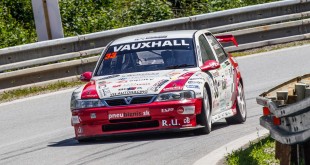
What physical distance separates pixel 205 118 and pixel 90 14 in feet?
38.5

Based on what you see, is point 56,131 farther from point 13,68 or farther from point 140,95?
point 13,68

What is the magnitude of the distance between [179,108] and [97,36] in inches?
322

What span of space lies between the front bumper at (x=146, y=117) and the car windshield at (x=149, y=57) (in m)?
1.04

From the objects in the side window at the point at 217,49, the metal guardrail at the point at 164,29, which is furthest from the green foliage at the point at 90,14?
the side window at the point at 217,49

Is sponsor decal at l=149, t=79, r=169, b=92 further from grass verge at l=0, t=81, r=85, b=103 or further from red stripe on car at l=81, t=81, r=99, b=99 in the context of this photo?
grass verge at l=0, t=81, r=85, b=103

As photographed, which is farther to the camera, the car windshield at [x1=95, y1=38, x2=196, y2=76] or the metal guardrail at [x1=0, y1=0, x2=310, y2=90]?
the metal guardrail at [x1=0, y1=0, x2=310, y2=90]

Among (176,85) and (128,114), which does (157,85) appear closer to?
(176,85)

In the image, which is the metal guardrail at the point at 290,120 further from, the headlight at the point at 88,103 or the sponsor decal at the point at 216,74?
the sponsor decal at the point at 216,74

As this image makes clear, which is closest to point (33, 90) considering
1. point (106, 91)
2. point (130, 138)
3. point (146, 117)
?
point (130, 138)

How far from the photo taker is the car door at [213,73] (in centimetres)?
1325

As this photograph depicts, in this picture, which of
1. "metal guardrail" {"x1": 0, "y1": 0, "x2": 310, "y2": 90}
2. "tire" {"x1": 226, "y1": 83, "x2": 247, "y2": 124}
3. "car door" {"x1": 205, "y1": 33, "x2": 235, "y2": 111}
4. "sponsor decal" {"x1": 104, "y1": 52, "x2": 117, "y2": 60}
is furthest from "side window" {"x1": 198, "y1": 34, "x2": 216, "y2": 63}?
"metal guardrail" {"x1": 0, "y1": 0, "x2": 310, "y2": 90}

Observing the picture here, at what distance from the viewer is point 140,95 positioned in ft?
40.6

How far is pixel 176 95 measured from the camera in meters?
12.4

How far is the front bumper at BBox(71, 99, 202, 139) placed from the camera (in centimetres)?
1233
